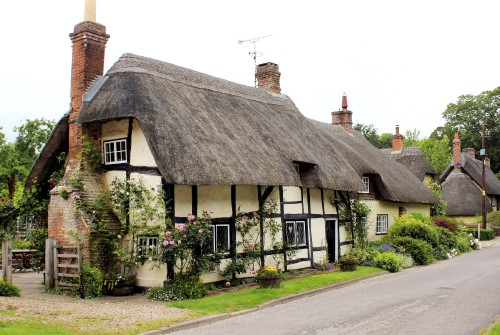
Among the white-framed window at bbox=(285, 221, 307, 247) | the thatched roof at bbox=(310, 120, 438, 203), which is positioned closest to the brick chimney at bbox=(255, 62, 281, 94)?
the thatched roof at bbox=(310, 120, 438, 203)

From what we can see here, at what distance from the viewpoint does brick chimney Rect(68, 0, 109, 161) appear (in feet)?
52.0

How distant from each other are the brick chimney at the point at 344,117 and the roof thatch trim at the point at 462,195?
59.3 feet

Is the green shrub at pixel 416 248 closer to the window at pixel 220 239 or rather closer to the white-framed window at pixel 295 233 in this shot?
the white-framed window at pixel 295 233

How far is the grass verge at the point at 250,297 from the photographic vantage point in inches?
480

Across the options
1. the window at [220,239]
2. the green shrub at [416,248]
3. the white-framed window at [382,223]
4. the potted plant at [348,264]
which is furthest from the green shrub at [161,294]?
the white-framed window at [382,223]

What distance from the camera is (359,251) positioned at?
21.7 m

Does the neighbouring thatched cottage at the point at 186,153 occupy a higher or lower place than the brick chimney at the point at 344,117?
lower

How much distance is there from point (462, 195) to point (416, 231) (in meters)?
23.3

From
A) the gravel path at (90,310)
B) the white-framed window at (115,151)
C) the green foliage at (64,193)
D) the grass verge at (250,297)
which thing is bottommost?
the grass verge at (250,297)

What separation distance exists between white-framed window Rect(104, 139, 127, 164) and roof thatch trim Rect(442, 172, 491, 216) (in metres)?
36.6

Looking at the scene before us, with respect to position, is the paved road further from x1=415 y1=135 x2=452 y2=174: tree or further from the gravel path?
x1=415 y1=135 x2=452 y2=174: tree

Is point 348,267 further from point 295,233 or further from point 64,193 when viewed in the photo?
point 64,193

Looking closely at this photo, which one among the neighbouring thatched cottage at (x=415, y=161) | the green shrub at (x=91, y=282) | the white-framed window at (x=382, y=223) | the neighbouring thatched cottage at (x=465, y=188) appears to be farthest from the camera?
the neighbouring thatched cottage at (x=465, y=188)

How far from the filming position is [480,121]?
206 feet
